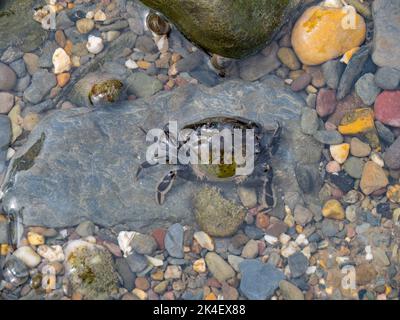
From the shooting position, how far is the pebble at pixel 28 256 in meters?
4.34

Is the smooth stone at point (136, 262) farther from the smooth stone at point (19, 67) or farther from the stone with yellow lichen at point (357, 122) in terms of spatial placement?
the stone with yellow lichen at point (357, 122)

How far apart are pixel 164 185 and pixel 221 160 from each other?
593 millimetres

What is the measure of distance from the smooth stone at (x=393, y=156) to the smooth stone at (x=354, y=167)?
243mm

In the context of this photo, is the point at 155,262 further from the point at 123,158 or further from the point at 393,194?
the point at 393,194

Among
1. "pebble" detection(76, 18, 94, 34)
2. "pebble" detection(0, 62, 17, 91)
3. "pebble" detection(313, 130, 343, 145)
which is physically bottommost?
"pebble" detection(313, 130, 343, 145)

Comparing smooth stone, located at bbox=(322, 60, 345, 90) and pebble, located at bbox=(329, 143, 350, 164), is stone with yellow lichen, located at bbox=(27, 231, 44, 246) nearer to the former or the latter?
pebble, located at bbox=(329, 143, 350, 164)

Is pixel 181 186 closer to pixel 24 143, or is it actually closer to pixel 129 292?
pixel 129 292

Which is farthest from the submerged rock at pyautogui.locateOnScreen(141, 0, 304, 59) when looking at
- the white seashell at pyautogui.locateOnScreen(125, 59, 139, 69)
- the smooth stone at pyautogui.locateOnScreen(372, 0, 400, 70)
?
the smooth stone at pyautogui.locateOnScreen(372, 0, 400, 70)

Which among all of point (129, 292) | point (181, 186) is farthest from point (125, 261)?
point (181, 186)

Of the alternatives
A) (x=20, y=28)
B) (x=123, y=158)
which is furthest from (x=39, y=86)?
(x=123, y=158)

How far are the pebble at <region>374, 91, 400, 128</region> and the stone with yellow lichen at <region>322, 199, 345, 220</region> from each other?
0.96 metres

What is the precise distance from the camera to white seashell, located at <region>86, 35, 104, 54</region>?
5.05 metres

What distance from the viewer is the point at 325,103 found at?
191 inches

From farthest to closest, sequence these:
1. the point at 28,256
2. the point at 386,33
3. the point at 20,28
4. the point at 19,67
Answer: the point at 20,28, the point at 19,67, the point at 386,33, the point at 28,256
